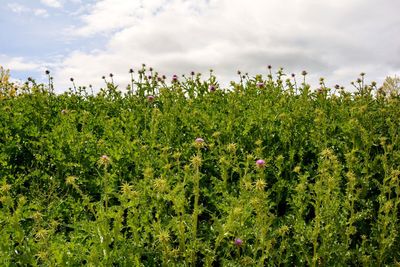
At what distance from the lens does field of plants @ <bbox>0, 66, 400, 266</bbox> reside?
11.6 ft

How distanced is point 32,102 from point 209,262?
4.43 metres

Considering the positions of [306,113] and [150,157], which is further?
[306,113]

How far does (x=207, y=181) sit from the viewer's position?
4.80 m

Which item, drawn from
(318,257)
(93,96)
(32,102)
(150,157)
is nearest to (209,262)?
(318,257)

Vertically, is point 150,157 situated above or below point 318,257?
above

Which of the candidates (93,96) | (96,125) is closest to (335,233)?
(96,125)

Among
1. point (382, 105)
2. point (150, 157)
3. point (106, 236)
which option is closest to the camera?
point (106, 236)

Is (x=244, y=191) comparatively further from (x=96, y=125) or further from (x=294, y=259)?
(x=96, y=125)

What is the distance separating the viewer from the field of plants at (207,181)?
3543 mm

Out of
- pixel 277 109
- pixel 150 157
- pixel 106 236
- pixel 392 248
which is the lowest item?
pixel 392 248

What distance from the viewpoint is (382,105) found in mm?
6301

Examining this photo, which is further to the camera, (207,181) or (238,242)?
(207,181)

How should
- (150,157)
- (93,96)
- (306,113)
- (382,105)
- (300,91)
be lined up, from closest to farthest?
(150,157) < (306,113) < (382,105) < (300,91) < (93,96)

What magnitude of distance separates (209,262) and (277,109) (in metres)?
2.57
